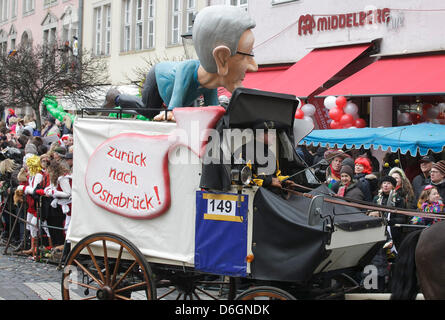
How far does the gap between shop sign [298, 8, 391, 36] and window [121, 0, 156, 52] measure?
7.80 meters

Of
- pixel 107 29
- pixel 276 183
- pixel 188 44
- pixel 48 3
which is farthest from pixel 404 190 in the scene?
pixel 48 3

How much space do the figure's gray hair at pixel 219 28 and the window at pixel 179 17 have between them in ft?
52.0

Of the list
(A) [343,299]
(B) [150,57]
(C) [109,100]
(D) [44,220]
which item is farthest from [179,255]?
(B) [150,57]

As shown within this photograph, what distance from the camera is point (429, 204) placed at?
23.6 feet

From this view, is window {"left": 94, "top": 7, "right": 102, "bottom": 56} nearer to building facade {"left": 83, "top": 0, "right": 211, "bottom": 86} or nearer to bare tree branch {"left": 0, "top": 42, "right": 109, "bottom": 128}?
building facade {"left": 83, "top": 0, "right": 211, "bottom": 86}

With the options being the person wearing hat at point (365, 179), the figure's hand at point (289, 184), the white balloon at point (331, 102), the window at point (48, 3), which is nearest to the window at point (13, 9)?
the window at point (48, 3)

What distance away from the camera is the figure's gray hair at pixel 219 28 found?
5.60m

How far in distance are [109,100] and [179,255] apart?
226 centimetres

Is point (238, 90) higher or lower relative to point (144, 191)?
higher

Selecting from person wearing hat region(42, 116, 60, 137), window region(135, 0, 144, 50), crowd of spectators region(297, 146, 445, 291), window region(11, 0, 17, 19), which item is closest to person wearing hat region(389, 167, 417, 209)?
crowd of spectators region(297, 146, 445, 291)

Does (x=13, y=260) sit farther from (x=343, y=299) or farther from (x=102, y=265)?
(x=343, y=299)

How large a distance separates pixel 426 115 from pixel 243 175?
943cm

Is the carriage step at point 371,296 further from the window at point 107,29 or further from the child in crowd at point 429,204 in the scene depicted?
the window at point 107,29

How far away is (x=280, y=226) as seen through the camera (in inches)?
186
